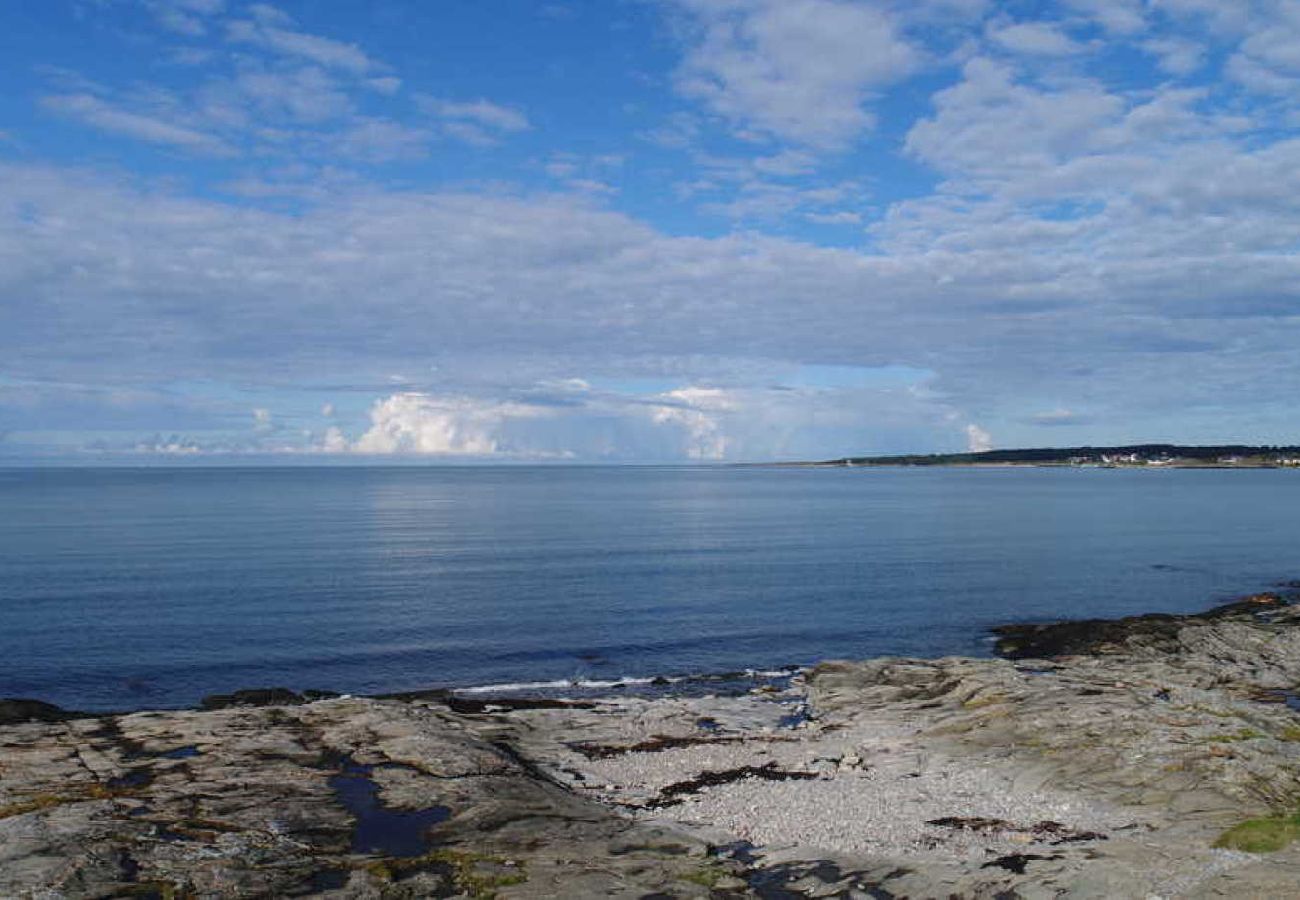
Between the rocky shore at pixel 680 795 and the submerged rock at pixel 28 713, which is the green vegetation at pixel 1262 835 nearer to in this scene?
the rocky shore at pixel 680 795

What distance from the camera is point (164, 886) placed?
18.3 meters

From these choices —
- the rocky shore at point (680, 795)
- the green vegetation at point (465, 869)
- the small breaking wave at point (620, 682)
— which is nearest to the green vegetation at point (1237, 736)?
the rocky shore at point (680, 795)

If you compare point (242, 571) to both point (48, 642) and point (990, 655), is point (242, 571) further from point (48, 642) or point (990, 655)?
point (990, 655)

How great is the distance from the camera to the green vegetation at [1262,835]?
818 inches

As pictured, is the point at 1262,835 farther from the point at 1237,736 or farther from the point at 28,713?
the point at 28,713

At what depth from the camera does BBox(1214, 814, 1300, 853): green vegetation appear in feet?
68.1

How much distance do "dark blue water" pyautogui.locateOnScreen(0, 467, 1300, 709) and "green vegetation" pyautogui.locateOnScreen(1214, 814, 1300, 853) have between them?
29.0m

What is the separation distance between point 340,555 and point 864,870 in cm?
7953

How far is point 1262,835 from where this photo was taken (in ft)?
69.7

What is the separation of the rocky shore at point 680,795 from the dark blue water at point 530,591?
408 inches

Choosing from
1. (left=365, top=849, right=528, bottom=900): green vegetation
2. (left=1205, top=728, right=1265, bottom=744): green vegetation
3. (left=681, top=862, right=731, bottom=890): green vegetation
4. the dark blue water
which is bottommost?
the dark blue water

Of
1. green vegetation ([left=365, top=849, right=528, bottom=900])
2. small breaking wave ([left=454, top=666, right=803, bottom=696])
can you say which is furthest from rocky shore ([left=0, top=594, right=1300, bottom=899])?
small breaking wave ([left=454, top=666, right=803, bottom=696])

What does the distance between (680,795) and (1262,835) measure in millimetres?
13953

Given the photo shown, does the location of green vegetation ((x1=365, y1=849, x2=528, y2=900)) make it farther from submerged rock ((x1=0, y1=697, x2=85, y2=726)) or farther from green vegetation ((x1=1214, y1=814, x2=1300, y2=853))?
submerged rock ((x1=0, y1=697, x2=85, y2=726))
